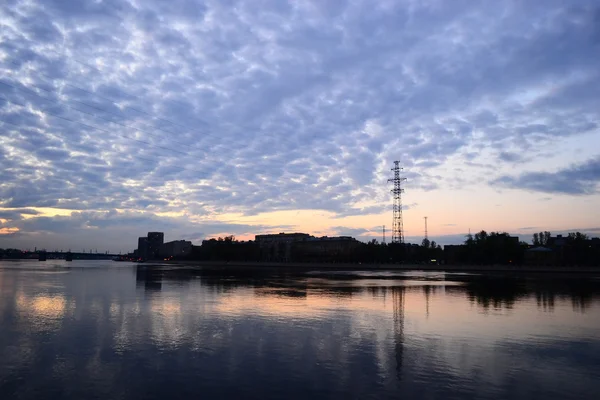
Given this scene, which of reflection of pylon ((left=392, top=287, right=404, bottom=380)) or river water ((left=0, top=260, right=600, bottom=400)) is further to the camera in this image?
reflection of pylon ((left=392, top=287, right=404, bottom=380))

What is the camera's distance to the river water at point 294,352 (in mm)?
11578

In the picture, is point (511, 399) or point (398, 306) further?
point (398, 306)

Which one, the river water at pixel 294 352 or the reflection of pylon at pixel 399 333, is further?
the reflection of pylon at pixel 399 333

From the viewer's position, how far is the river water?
11578 millimetres

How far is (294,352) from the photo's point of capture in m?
15.7

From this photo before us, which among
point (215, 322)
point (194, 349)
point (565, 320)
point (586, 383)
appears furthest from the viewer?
point (565, 320)

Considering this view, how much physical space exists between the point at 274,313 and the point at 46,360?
508 inches

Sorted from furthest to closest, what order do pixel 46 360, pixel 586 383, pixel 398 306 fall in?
pixel 398 306
pixel 46 360
pixel 586 383

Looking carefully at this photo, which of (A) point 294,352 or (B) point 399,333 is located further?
(B) point 399,333

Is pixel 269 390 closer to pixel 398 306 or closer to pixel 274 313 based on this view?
pixel 274 313

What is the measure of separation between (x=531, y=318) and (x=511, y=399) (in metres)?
15.2

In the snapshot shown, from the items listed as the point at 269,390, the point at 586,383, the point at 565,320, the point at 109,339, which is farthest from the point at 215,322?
the point at 565,320

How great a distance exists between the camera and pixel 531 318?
2416 cm

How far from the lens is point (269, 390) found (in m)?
11.4
